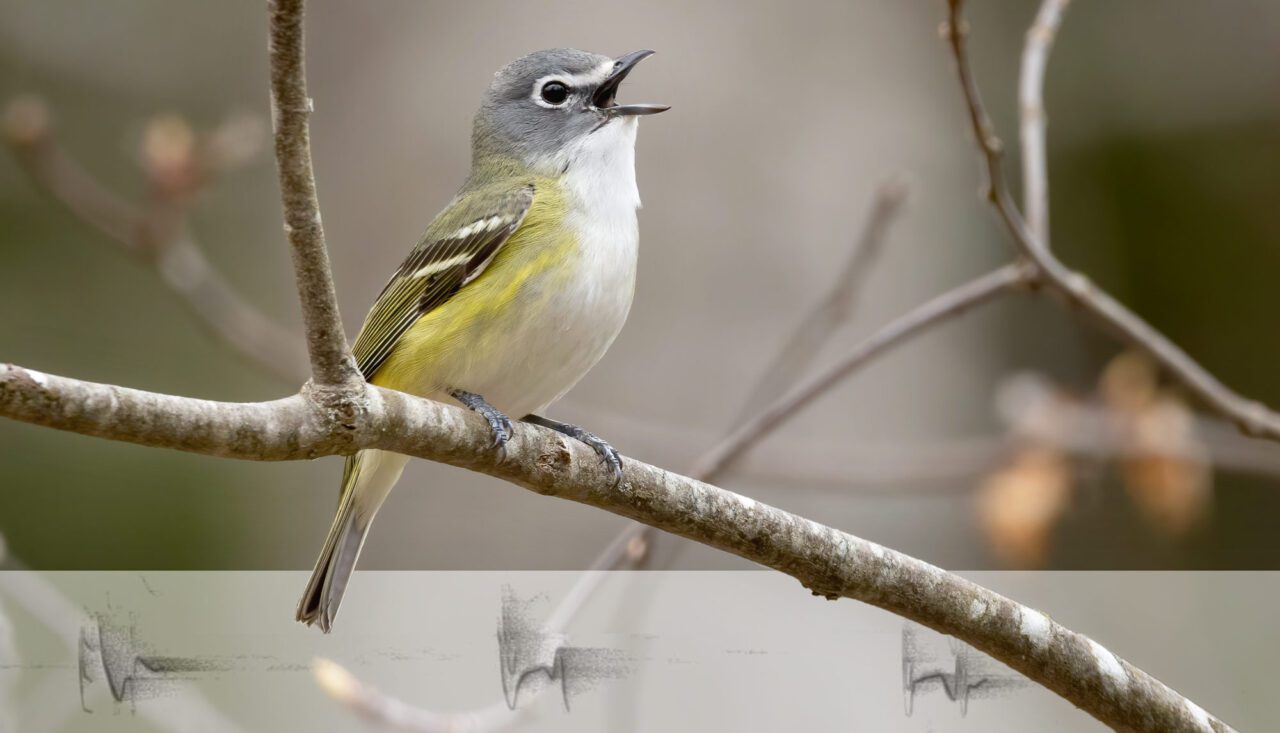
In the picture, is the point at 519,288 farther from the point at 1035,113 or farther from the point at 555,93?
the point at 1035,113

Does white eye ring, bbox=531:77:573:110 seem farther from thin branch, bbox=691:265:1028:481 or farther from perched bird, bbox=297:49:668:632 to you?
thin branch, bbox=691:265:1028:481

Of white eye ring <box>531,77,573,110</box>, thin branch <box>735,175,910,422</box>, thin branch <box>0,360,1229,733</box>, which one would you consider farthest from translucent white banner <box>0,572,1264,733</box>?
white eye ring <box>531,77,573,110</box>

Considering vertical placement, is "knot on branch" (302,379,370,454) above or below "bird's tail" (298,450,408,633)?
above

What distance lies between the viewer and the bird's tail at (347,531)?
3627 millimetres

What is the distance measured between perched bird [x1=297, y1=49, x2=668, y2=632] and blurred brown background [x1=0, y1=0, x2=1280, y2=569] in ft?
5.59

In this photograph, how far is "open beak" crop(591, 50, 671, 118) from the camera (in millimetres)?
3906

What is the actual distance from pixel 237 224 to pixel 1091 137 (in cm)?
518

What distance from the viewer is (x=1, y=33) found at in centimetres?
749

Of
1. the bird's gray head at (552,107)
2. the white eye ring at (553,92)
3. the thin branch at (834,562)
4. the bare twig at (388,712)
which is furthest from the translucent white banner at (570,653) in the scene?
the white eye ring at (553,92)

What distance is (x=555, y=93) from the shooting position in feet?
13.6

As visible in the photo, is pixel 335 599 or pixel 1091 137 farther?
pixel 1091 137

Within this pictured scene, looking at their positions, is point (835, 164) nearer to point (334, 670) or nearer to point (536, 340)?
point (536, 340)

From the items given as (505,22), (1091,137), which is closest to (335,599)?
(505,22)

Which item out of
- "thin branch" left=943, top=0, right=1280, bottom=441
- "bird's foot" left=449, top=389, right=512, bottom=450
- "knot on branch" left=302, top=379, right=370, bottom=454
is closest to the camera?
"knot on branch" left=302, top=379, right=370, bottom=454
